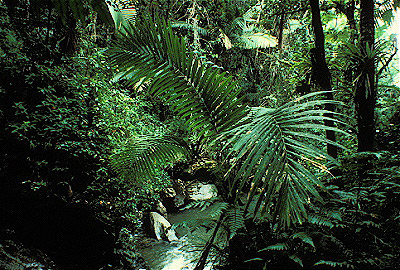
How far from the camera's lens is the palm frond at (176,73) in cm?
185

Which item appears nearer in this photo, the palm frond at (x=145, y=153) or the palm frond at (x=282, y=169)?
the palm frond at (x=282, y=169)

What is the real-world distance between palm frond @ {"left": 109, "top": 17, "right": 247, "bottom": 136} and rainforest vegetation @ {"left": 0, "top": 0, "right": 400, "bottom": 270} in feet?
0.04

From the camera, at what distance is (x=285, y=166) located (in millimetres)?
1172

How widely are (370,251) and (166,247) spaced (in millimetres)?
4092

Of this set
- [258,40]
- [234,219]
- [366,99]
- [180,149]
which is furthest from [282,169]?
[258,40]

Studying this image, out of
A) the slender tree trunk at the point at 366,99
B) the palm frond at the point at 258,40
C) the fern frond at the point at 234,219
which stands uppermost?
the palm frond at the point at 258,40

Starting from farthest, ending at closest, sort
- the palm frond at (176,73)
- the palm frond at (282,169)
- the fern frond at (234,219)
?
the palm frond at (176,73), the fern frond at (234,219), the palm frond at (282,169)

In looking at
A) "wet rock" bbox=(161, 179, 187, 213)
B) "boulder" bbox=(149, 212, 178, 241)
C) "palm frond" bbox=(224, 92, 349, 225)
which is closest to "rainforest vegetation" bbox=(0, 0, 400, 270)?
"palm frond" bbox=(224, 92, 349, 225)

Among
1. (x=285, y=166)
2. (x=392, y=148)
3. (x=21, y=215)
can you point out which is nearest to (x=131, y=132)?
(x=21, y=215)

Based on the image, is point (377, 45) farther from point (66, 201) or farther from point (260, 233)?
point (66, 201)

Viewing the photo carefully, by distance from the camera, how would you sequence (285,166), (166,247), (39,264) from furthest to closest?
(166,247), (39,264), (285,166)

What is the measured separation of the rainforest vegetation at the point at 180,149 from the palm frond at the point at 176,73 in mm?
11

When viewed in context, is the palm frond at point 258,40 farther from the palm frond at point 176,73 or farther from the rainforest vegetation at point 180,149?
the palm frond at point 176,73

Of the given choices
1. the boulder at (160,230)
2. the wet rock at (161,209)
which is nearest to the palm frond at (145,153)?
the boulder at (160,230)
